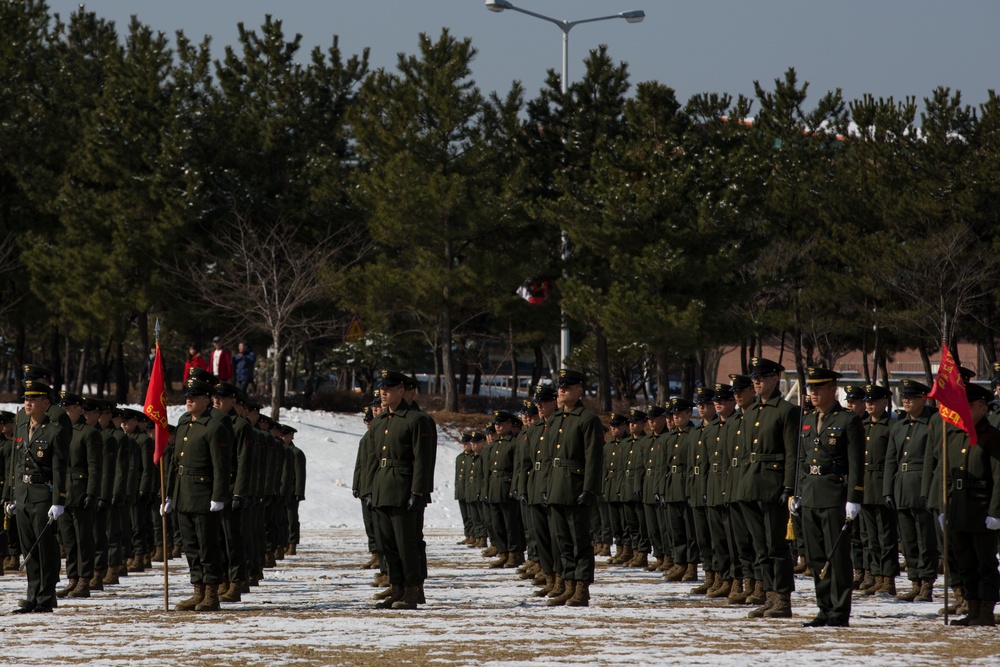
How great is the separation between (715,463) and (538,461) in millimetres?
1762

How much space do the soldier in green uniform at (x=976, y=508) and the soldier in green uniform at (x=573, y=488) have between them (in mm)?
2902

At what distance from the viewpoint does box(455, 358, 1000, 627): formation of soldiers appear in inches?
450

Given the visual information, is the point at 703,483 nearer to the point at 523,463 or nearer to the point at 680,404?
the point at 523,463

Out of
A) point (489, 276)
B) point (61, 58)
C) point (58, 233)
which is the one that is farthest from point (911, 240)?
point (61, 58)

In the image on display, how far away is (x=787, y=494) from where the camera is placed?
11.8m

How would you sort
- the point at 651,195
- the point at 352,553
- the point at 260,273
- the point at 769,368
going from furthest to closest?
the point at 260,273
the point at 651,195
the point at 352,553
the point at 769,368

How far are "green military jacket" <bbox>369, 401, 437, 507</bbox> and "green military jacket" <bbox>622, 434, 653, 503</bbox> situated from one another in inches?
228

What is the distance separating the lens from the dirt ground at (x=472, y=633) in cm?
923

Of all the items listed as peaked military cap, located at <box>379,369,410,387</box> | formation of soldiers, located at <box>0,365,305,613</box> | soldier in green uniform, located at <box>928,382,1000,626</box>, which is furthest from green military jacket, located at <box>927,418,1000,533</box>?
formation of soldiers, located at <box>0,365,305,613</box>

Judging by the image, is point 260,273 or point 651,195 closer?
point 651,195

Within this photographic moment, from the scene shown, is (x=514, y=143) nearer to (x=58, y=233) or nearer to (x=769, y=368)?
(x=58, y=233)

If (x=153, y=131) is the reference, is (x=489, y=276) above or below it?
below

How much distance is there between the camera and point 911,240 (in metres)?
41.5

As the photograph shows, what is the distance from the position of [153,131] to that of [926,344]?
2433 cm
